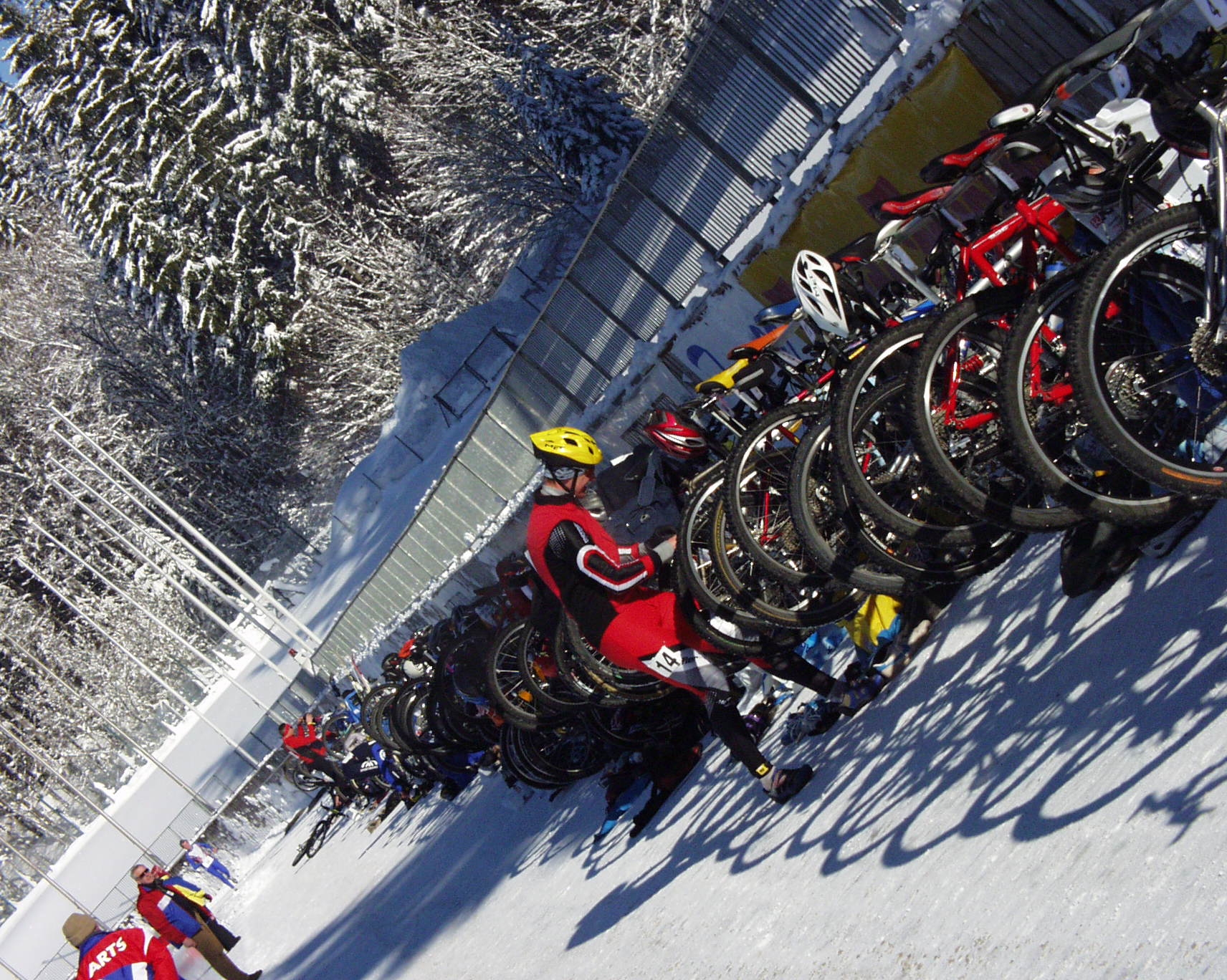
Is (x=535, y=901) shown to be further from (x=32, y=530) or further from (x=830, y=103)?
(x=32, y=530)

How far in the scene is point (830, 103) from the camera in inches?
401

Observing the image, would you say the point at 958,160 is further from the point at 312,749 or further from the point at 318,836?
the point at 318,836

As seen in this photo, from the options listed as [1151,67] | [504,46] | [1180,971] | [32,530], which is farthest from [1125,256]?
[32,530]

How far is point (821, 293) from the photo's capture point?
6.09 m

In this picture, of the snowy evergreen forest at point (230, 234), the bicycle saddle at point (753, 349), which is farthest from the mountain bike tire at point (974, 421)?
the snowy evergreen forest at point (230, 234)

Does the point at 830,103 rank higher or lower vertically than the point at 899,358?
higher

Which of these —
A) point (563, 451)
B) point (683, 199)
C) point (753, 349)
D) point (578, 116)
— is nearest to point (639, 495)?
point (563, 451)

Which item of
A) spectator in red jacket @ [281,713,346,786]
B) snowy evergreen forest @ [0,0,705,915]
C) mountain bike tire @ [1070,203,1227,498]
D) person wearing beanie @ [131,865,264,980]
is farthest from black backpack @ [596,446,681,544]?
snowy evergreen forest @ [0,0,705,915]

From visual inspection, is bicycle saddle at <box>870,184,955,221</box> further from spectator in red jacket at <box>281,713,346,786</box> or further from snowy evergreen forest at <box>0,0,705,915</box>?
snowy evergreen forest at <box>0,0,705,915</box>

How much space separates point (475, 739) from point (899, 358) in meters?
7.51

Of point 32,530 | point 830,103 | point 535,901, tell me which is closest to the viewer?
point 535,901

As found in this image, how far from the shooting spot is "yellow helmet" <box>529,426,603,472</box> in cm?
769

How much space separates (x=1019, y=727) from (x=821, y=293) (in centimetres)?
230

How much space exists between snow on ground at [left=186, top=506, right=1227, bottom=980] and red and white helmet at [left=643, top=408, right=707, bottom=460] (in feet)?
6.44
